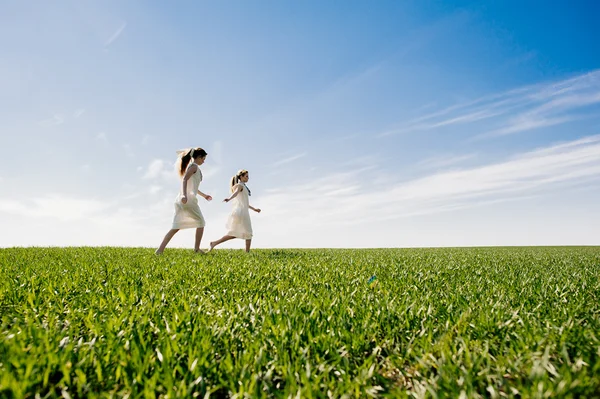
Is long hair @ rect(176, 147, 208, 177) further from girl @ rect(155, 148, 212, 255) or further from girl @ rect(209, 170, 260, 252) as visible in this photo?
girl @ rect(209, 170, 260, 252)

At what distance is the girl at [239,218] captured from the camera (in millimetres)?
11453

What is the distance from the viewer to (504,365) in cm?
213

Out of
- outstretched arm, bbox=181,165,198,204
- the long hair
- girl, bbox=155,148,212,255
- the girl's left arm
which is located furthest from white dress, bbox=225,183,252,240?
outstretched arm, bbox=181,165,198,204

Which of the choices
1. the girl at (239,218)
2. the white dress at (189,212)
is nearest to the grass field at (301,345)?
the white dress at (189,212)

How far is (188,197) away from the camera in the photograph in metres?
9.80

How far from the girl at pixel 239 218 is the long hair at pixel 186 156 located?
166 cm

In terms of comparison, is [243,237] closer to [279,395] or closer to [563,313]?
[563,313]

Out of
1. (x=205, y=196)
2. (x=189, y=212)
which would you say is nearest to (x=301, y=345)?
(x=189, y=212)

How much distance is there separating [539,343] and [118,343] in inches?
96.9

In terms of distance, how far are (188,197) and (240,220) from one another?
2.11m

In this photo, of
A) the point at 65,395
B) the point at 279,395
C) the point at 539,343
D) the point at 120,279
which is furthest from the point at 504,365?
the point at 120,279

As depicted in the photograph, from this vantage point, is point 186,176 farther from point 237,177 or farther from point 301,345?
point 301,345

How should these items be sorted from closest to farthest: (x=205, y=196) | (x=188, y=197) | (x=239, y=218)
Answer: (x=188, y=197), (x=205, y=196), (x=239, y=218)

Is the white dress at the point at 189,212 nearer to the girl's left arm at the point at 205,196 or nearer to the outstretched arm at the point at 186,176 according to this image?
the outstretched arm at the point at 186,176
